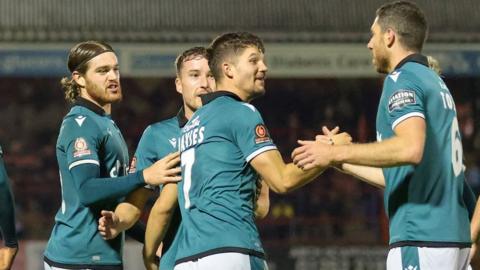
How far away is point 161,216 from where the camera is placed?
6.68 m

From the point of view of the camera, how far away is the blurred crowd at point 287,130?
18.6 meters

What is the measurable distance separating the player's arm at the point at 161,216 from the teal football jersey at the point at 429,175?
4.18 ft

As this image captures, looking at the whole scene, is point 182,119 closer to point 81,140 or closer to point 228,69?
point 81,140

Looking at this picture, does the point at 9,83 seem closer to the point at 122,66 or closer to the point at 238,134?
the point at 122,66

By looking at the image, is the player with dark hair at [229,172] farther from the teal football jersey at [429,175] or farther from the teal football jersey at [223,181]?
the teal football jersey at [429,175]

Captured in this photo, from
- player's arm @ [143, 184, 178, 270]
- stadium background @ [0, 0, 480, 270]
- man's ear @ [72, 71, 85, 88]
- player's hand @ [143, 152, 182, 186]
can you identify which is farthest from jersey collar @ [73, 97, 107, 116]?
stadium background @ [0, 0, 480, 270]

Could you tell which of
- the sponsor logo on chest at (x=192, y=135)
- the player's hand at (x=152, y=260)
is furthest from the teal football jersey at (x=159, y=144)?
the sponsor logo on chest at (x=192, y=135)

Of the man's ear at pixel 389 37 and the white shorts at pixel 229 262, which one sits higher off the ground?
the man's ear at pixel 389 37

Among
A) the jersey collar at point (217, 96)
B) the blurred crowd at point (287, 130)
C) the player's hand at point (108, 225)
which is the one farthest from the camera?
the blurred crowd at point (287, 130)

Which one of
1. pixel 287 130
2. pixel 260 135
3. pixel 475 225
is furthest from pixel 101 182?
pixel 287 130

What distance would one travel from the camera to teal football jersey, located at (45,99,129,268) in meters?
6.57

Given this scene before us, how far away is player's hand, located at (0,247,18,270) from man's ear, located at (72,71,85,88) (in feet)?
3.23

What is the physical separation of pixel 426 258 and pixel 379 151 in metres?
0.60

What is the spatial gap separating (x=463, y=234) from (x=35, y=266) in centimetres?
1045
